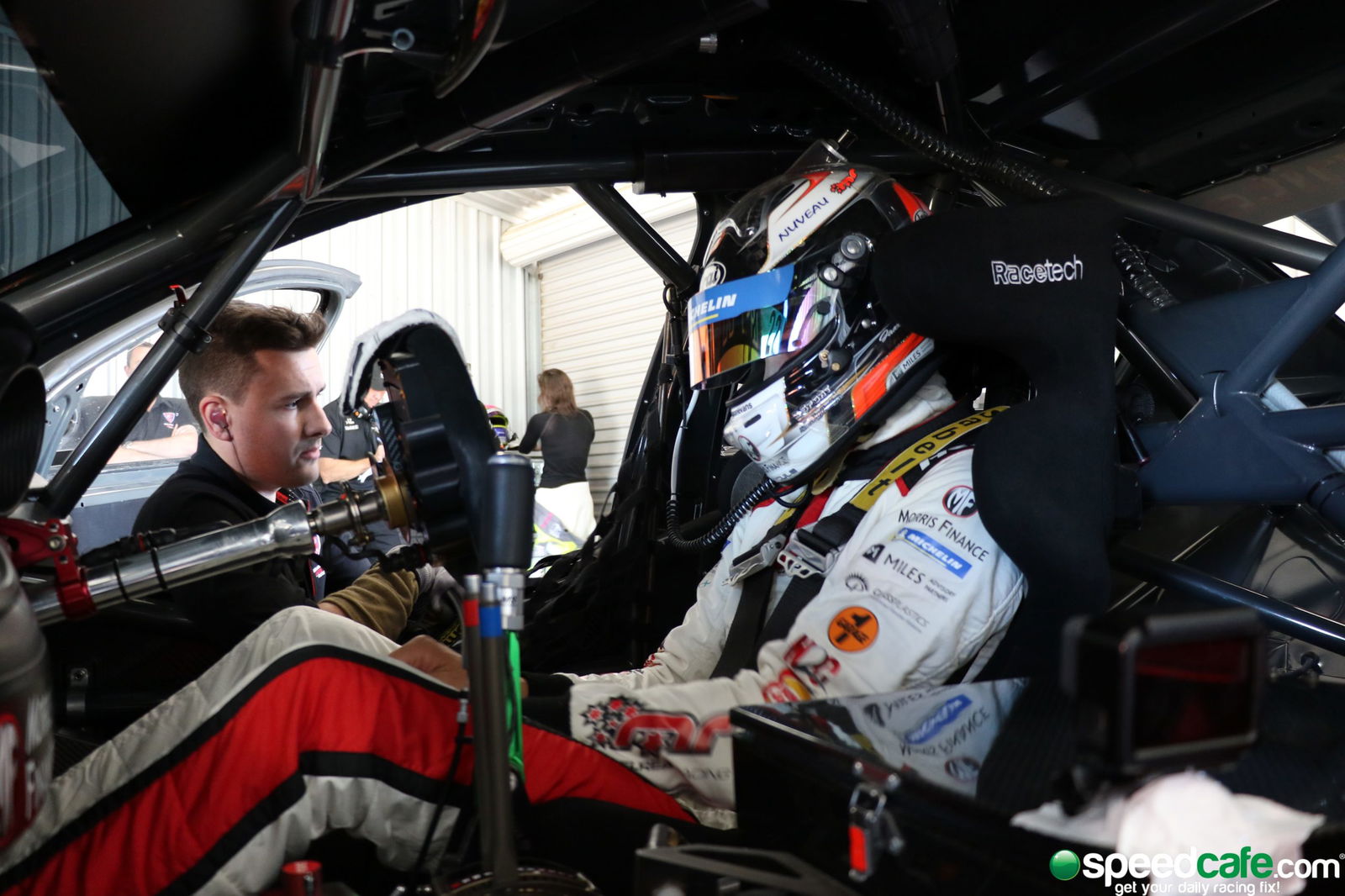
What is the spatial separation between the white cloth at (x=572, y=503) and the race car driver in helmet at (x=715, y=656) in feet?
13.8

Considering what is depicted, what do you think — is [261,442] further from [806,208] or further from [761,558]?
[806,208]

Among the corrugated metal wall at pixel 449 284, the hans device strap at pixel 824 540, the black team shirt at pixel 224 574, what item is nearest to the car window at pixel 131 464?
the black team shirt at pixel 224 574

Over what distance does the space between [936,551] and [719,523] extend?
0.65m

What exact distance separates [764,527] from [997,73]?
2.83 ft

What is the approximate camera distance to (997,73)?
1675 mm

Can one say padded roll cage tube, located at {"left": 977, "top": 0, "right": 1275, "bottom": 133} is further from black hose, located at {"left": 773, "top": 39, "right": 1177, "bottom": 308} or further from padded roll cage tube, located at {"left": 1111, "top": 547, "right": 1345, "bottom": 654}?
padded roll cage tube, located at {"left": 1111, "top": 547, "right": 1345, "bottom": 654}

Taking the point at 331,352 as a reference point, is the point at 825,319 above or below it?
below

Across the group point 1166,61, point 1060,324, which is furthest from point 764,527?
point 1166,61

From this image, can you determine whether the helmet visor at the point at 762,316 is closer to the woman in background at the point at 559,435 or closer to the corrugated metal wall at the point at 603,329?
the woman in background at the point at 559,435

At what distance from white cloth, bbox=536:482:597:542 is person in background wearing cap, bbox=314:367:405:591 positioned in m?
1.28

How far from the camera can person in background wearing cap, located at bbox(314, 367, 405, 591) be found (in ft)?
3.08

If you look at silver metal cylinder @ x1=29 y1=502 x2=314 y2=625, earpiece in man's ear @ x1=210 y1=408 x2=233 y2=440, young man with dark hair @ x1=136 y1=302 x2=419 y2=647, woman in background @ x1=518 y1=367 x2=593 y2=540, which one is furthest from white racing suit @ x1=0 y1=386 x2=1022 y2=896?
woman in background @ x1=518 y1=367 x2=593 y2=540

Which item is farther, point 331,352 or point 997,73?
point 331,352

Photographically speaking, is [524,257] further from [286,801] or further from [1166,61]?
[286,801]
